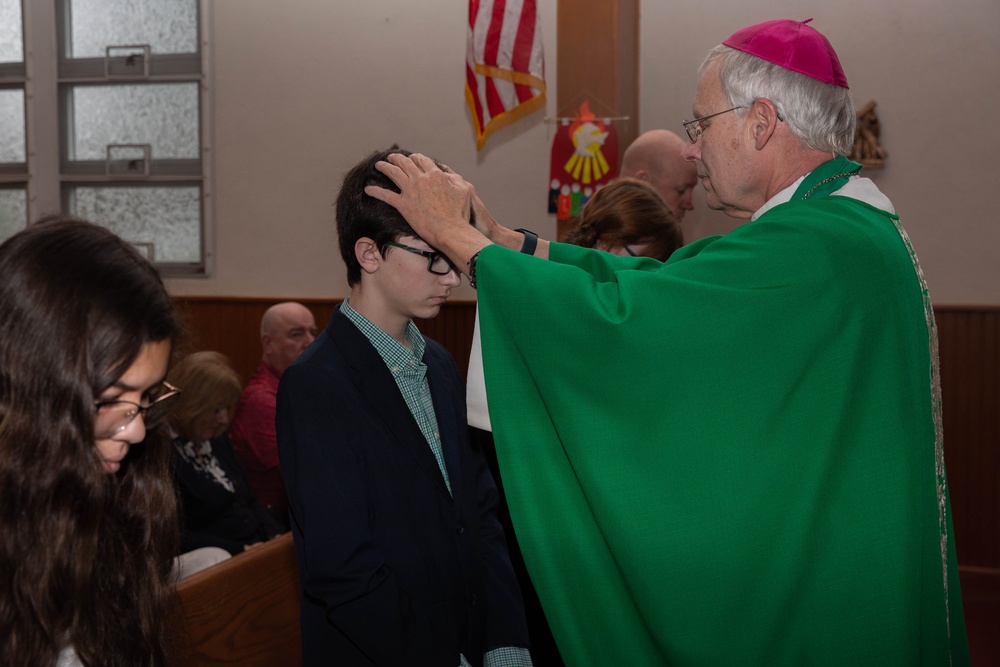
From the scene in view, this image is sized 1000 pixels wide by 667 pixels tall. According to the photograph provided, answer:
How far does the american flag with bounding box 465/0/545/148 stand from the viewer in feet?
18.6

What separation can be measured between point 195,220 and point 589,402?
5904 mm

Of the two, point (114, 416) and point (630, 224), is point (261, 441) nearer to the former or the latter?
point (630, 224)

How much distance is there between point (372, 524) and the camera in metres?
1.85

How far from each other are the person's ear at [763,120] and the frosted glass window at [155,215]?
5768 mm

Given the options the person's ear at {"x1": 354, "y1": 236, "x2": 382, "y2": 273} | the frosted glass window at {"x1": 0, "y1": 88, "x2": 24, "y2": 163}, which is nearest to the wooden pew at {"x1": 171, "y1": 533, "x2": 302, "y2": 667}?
the person's ear at {"x1": 354, "y1": 236, "x2": 382, "y2": 273}

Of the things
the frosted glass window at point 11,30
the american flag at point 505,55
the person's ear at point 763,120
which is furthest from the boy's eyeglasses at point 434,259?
the frosted glass window at point 11,30

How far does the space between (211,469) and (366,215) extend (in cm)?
220

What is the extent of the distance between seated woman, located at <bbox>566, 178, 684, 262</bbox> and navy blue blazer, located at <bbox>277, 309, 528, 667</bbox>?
3.55ft

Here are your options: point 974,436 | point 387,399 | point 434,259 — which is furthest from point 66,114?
point 974,436

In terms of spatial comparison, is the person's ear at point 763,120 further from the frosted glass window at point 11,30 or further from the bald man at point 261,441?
the frosted glass window at point 11,30

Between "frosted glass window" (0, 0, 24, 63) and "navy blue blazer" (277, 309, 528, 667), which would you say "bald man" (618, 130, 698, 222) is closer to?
"navy blue blazer" (277, 309, 528, 667)

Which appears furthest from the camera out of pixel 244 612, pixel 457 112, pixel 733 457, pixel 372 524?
pixel 457 112

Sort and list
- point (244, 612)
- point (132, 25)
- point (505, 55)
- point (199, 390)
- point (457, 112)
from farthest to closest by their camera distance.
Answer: point (132, 25), point (457, 112), point (505, 55), point (199, 390), point (244, 612)

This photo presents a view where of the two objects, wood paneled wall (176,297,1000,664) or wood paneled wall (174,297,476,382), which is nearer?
wood paneled wall (176,297,1000,664)
